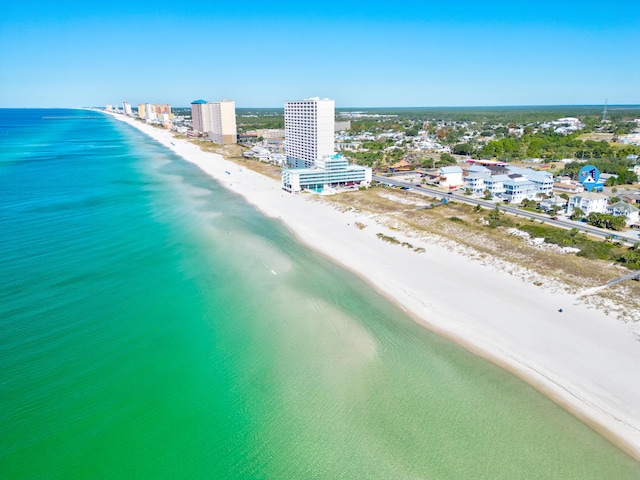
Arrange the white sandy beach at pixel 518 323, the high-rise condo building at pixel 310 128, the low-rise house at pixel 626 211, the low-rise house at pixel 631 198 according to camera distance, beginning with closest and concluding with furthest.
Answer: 1. the white sandy beach at pixel 518 323
2. the low-rise house at pixel 626 211
3. the low-rise house at pixel 631 198
4. the high-rise condo building at pixel 310 128

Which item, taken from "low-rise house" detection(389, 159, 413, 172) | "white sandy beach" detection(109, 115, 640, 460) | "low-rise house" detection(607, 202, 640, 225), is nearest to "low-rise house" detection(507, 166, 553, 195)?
"low-rise house" detection(607, 202, 640, 225)

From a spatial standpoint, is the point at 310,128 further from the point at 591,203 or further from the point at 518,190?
the point at 591,203

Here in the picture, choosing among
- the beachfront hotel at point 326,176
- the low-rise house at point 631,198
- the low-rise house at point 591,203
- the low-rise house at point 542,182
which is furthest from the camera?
the beachfront hotel at point 326,176

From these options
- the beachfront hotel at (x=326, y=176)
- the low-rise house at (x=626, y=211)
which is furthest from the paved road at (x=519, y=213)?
the beachfront hotel at (x=326, y=176)

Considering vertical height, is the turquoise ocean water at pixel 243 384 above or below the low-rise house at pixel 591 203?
below

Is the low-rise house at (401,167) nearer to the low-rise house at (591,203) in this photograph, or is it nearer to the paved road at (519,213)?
the paved road at (519,213)

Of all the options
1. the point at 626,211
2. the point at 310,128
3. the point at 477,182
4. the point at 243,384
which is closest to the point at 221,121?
the point at 310,128

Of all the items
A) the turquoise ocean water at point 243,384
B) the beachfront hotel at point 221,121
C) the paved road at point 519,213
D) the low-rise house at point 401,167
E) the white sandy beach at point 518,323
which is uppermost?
the beachfront hotel at point 221,121
